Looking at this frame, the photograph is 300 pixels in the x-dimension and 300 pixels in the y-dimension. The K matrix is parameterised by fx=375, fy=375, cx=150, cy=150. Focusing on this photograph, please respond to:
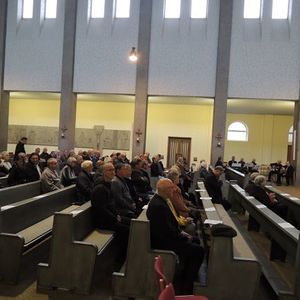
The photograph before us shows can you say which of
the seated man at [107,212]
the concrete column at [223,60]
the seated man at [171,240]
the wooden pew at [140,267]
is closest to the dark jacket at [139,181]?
the seated man at [107,212]

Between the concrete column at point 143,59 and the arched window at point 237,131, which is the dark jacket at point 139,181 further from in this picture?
the arched window at point 237,131

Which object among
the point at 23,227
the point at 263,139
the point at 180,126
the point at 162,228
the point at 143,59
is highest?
the point at 143,59

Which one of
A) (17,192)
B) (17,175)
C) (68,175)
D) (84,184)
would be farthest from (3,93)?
(84,184)

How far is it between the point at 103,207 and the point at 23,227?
1093mm

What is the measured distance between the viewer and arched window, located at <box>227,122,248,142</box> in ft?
76.9

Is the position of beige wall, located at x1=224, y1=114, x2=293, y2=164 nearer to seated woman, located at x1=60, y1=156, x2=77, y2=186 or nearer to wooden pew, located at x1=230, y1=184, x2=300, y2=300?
seated woman, located at x1=60, y1=156, x2=77, y2=186

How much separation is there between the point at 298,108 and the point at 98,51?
9389mm

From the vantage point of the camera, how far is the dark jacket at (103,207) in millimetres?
4766

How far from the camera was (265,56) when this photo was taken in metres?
16.7

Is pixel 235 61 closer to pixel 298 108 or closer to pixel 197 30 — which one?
pixel 197 30

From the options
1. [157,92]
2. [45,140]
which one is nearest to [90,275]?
[157,92]

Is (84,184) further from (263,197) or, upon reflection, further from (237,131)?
(237,131)

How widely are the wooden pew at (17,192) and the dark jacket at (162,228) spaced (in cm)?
269

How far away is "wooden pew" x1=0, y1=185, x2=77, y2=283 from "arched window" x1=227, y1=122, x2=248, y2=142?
60.2 feet
